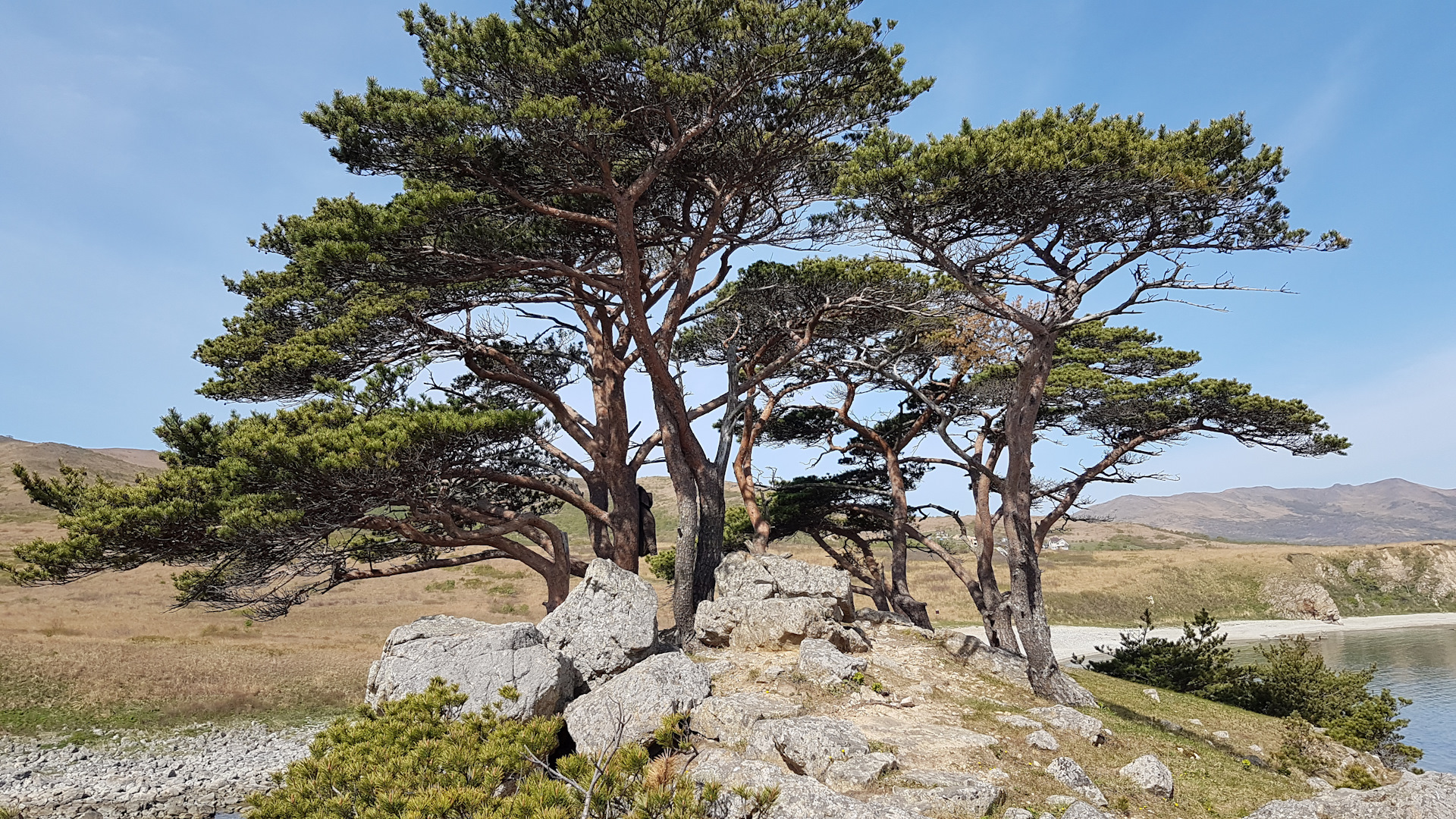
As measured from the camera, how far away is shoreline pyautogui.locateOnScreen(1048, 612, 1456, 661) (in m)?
40.2

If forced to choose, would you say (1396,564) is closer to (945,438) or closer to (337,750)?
(945,438)

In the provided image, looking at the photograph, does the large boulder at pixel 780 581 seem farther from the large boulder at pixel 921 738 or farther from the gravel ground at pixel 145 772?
the gravel ground at pixel 145 772

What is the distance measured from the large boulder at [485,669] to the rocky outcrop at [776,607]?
430 centimetres

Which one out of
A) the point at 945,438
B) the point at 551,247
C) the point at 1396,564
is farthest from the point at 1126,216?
the point at 1396,564

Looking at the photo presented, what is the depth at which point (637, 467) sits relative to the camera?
18594mm

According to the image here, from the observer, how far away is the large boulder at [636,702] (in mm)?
9898

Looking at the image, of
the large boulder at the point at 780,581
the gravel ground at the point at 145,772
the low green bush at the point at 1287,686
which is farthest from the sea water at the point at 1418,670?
the gravel ground at the point at 145,772

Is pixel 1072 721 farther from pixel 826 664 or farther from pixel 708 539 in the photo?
pixel 708 539

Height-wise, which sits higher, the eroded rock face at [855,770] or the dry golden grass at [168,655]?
the eroded rock face at [855,770]

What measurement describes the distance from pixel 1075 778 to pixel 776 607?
6483 millimetres

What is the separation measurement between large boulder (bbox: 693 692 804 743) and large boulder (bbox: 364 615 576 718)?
7.06 ft

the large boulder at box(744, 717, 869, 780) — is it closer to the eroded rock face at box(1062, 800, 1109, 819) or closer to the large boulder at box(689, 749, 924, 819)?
the large boulder at box(689, 749, 924, 819)

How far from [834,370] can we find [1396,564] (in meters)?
65.3

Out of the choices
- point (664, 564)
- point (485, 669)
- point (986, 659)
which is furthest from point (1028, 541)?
point (664, 564)
